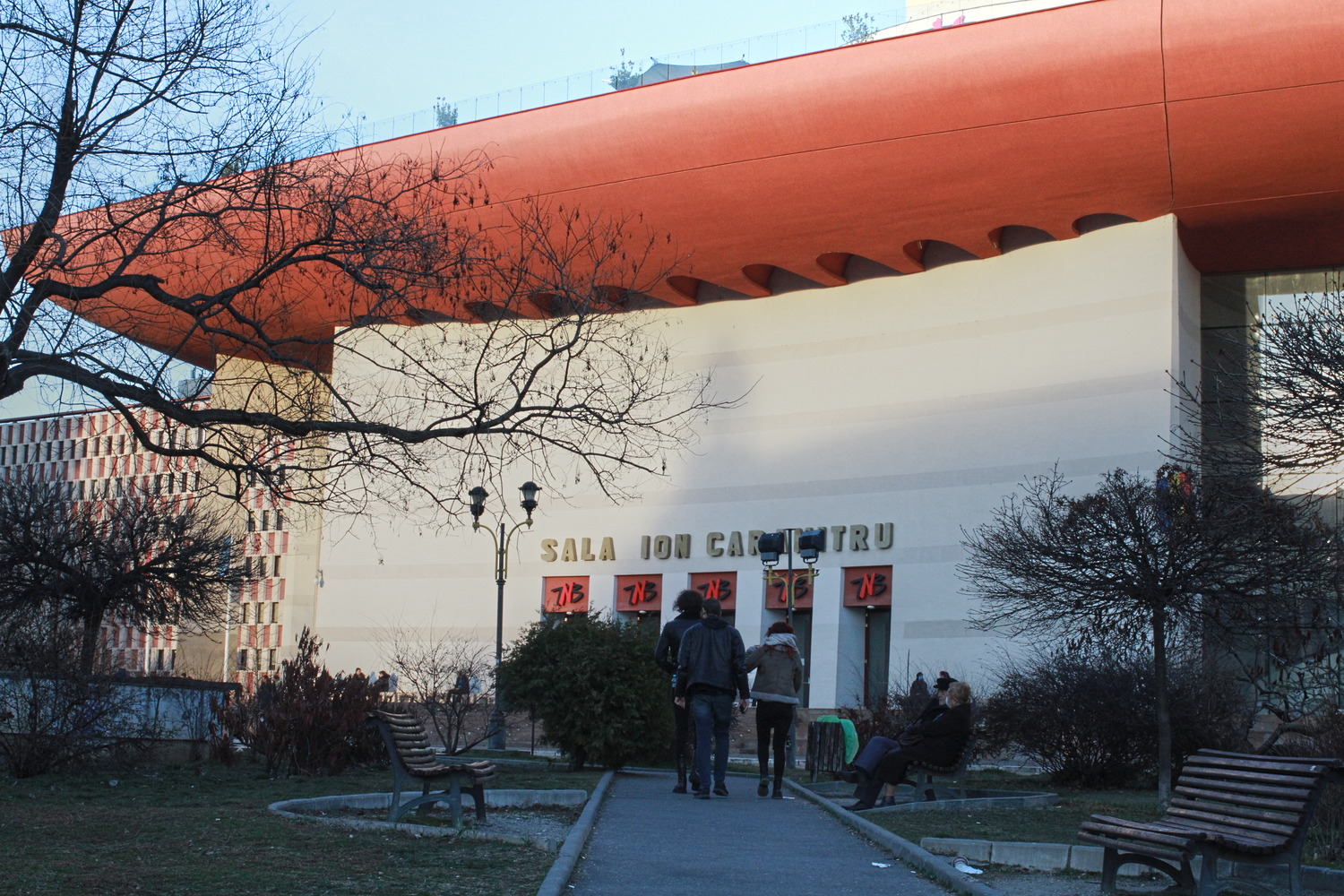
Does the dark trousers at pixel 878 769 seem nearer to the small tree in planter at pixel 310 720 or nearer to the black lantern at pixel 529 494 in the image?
the small tree in planter at pixel 310 720

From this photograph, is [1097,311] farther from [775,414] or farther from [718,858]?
[718,858]

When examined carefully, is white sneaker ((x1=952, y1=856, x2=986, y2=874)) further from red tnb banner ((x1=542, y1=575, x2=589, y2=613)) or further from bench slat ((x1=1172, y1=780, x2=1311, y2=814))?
red tnb banner ((x1=542, y1=575, x2=589, y2=613))

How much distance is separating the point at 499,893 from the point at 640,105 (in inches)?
1036

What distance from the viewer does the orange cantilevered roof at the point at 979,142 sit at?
26.0 m

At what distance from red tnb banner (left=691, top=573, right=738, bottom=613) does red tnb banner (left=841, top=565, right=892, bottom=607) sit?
10.2 feet

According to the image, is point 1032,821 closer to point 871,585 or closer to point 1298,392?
point 1298,392

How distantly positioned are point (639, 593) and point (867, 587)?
688 centimetres

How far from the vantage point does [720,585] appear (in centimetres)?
3722

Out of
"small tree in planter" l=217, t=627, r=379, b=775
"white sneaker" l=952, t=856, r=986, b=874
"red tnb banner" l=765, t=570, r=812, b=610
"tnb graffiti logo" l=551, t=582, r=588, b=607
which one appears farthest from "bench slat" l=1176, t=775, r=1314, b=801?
"tnb graffiti logo" l=551, t=582, r=588, b=607

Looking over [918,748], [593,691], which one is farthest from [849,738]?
[918,748]

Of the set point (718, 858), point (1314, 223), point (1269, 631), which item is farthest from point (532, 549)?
point (718, 858)

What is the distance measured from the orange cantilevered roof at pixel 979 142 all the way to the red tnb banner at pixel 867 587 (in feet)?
24.7

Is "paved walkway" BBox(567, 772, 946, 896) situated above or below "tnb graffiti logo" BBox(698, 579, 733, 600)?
below

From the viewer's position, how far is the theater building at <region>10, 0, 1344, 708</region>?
2680 cm
